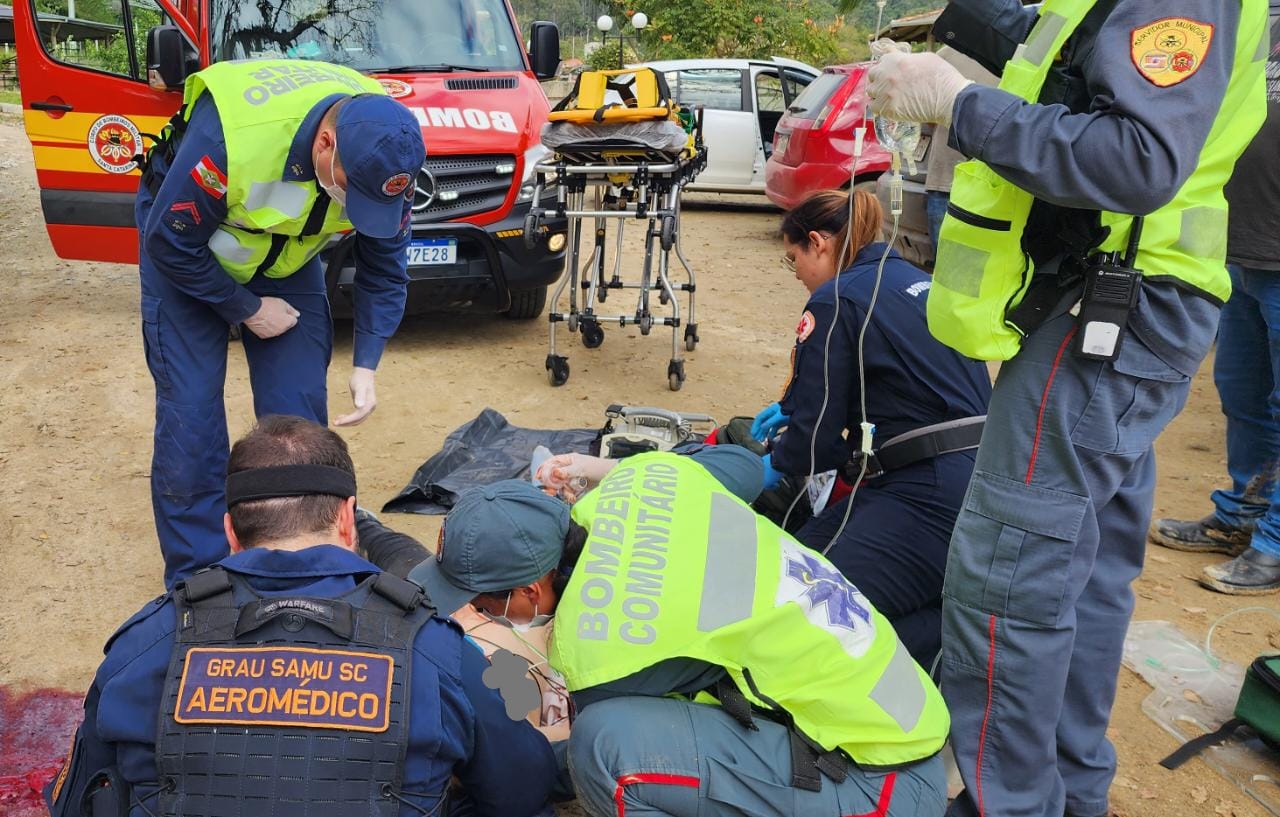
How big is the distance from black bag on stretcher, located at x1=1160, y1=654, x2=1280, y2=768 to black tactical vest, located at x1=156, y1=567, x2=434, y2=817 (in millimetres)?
2154

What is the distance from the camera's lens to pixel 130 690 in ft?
5.29

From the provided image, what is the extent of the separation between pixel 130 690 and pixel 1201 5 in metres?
2.09

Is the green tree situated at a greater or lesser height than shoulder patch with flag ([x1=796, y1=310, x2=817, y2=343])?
greater

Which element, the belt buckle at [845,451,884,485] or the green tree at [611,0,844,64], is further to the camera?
the green tree at [611,0,844,64]

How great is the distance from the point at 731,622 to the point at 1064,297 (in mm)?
911

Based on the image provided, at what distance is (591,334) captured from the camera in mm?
5980

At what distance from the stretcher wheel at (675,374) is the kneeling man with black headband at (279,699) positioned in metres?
3.83

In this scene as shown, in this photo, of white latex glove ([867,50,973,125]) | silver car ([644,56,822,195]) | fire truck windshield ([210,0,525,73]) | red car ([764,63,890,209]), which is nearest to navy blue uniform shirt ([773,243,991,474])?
white latex glove ([867,50,973,125])

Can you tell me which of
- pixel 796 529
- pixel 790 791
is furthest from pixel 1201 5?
pixel 796 529

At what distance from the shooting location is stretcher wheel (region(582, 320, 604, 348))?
5.88 m

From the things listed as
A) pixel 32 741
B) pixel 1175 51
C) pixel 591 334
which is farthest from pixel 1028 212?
pixel 591 334

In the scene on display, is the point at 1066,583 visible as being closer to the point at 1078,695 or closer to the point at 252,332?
the point at 1078,695

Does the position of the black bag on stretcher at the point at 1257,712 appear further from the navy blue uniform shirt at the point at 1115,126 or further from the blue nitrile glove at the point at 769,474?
the navy blue uniform shirt at the point at 1115,126

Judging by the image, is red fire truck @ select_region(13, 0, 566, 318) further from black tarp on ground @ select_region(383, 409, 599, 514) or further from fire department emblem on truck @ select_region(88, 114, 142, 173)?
black tarp on ground @ select_region(383, 409, 599, 514)
